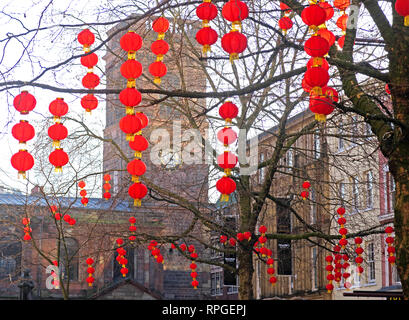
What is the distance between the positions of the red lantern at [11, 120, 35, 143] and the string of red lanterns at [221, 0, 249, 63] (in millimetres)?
2880

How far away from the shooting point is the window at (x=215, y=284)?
60.8 metres

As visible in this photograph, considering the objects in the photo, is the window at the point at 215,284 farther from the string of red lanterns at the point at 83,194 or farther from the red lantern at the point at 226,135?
the red lantern at the point at 226,135

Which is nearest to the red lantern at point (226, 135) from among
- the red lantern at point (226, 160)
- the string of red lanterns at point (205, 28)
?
the red lantern at point (226, 160)

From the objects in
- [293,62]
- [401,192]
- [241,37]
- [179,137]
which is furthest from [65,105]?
[179,137]

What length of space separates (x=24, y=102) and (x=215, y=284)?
53.6 meters

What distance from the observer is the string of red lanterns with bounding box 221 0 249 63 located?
8.68 m

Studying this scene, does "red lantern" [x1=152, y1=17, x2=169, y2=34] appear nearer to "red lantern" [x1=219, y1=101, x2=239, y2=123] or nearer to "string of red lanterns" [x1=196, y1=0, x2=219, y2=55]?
"red lantern" [x1=219, y1=101, x2=239, y2=123]

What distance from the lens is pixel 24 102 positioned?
9.70m

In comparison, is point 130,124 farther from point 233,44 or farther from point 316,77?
point 316,77

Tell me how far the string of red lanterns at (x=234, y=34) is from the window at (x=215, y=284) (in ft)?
173

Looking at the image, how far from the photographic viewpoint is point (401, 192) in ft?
31.6
